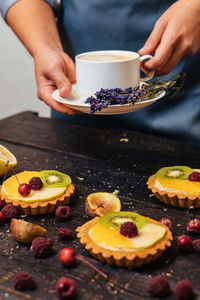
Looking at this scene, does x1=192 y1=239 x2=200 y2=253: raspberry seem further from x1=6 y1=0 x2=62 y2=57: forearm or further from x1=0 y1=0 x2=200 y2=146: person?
x1=6 y1=0 x2=62 y2=57: forearm

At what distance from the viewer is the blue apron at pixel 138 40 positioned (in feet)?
8.89

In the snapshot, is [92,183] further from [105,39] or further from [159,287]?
[105,39]

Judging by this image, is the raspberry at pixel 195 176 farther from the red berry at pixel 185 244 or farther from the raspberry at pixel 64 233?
the raspberry at pixel 64 233

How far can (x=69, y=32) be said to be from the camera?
296 cm

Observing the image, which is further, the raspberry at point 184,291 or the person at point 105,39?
the person at point 105,39

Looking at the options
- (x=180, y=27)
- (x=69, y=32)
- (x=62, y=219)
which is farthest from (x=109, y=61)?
(x=69, y=32)

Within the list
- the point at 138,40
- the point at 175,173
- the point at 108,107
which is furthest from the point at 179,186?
the point at 138,40

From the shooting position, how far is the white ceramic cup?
1999mm

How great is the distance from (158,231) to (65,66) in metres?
1.33

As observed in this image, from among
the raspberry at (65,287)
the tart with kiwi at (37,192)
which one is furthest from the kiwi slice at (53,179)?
the raspberry at (65,287)

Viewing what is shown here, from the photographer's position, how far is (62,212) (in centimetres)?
184

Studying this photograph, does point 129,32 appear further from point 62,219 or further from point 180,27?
point 62,219

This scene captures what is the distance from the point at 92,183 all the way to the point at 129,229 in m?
0.66

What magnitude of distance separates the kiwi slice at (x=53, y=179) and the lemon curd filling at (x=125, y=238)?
41 centimetres
